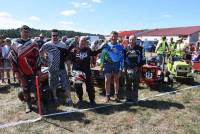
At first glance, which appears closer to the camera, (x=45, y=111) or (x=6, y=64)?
(x=45, y=111)

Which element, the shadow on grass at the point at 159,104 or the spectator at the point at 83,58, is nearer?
the spectator at the point at 83,58

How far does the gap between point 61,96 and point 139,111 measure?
289 centimetres

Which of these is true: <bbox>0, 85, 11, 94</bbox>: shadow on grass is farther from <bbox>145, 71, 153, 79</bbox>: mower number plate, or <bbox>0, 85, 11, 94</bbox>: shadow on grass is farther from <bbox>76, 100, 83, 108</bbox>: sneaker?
<bbox>145, 71, 153, 79</bbox>: mower number plate

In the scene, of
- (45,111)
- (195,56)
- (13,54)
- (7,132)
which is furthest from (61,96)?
(195,56)

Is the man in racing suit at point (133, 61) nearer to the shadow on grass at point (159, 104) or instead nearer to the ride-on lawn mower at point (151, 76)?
the shadow on grass at point (159, 104)

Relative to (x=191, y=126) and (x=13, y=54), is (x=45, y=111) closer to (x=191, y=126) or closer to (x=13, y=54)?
(x=13, y=54)

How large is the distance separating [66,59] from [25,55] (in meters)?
1.31

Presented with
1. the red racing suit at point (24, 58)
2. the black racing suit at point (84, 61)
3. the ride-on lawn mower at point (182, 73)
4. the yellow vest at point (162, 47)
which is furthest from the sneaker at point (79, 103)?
the yellow vest at point (162, 47)

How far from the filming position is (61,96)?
35.0ft

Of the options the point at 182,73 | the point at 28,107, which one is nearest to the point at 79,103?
the point at 28,107

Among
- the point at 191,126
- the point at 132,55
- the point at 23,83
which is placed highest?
the point at 132,55

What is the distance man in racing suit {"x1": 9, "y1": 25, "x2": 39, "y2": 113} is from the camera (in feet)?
28.1

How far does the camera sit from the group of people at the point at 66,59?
865 cm

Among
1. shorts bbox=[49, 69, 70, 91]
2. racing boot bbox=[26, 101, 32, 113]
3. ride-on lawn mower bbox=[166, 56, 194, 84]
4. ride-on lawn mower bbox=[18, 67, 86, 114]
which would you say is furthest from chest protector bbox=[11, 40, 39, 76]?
ride-on lawn mower bbox=[166, 56, 194, 84]
